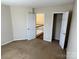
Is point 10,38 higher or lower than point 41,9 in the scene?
lower

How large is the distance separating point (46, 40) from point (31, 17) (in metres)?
2.08

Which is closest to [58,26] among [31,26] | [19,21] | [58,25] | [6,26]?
[58,25]

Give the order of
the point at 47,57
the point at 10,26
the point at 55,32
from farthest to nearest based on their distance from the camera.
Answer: the point at 55,32 < the point at 10,26 < the point at 47,57

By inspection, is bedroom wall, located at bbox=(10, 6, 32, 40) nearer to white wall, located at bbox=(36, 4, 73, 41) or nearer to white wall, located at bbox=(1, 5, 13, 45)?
white wall, located at bbox=(1, 5, 13, 45)

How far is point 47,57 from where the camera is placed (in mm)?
3850

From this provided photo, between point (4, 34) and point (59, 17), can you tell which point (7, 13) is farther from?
point (59, 17)

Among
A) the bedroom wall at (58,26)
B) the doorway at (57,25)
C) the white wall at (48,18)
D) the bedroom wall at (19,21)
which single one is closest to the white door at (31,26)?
the bedroom wall at (19,21)

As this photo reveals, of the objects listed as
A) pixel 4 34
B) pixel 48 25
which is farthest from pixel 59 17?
pixel 4 34

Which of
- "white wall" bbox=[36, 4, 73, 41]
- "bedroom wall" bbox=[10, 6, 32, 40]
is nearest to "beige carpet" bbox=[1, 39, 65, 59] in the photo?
"white wall" bbox=[36, 4, 73, 41]

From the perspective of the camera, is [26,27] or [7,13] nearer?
[7,13]

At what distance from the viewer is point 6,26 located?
5.58 metres

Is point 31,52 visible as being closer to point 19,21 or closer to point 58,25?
point 19,21

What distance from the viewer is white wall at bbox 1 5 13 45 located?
5277 millimetres

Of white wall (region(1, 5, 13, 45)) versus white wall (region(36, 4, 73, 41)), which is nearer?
white wall (region(1, 5, 13, 45))
